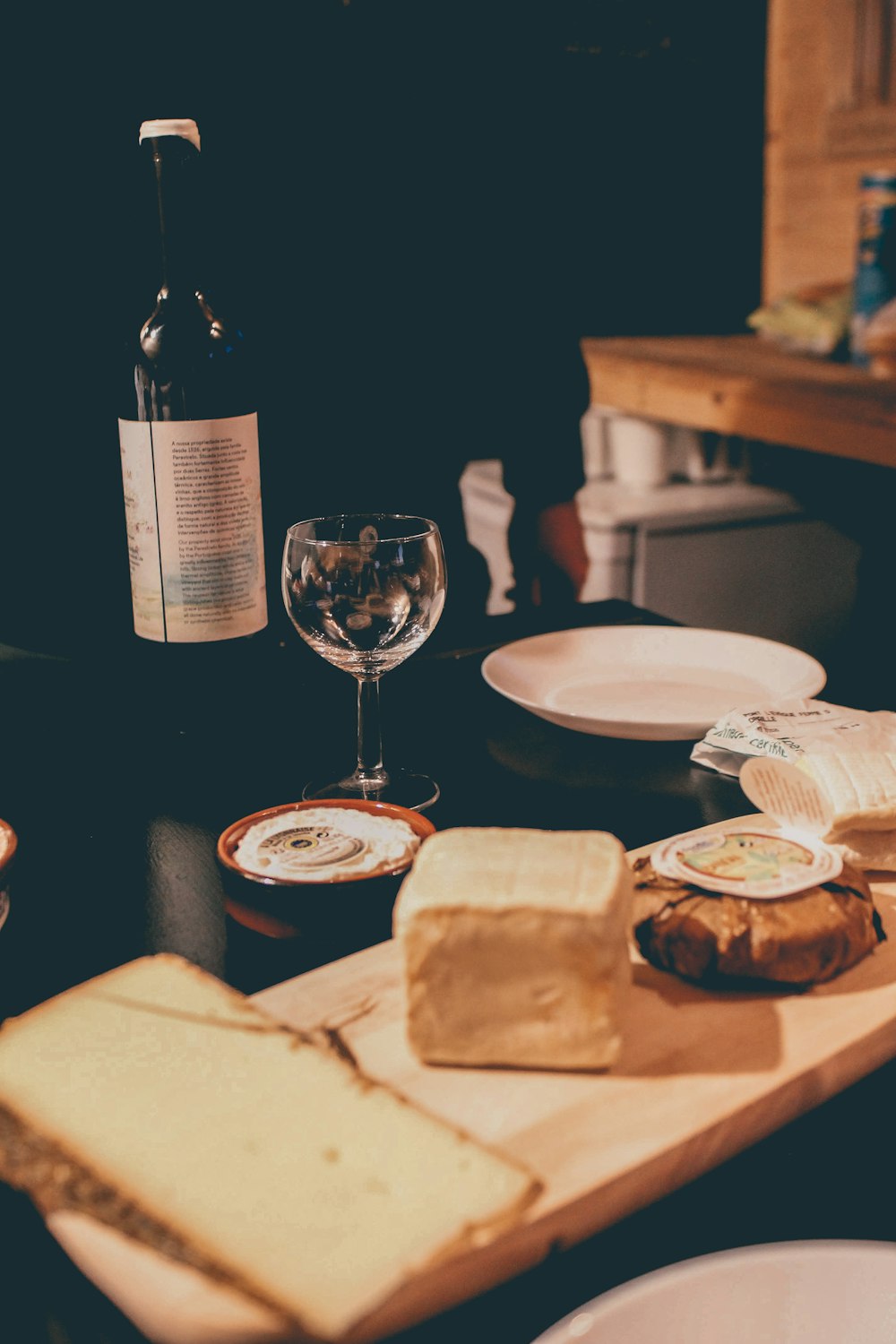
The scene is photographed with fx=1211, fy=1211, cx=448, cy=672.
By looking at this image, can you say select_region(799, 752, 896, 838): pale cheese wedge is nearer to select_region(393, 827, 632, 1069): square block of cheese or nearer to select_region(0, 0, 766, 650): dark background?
select_region(393, 827, 632, 1069): square block of cheese

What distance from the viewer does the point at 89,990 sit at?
58 centimetres

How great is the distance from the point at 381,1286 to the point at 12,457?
1.25 m

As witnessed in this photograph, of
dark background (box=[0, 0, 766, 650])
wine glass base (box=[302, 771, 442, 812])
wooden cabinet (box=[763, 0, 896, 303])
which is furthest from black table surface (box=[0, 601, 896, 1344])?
wooden cabinet (box=[763, 0, 896, 303])

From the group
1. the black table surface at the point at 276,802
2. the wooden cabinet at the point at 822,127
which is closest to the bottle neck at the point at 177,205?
the black table surface at the point at 276,802

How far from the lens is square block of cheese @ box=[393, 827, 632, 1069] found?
0.53 meters

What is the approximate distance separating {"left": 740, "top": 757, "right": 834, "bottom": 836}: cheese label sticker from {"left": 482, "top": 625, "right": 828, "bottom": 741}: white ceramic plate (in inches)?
5.7

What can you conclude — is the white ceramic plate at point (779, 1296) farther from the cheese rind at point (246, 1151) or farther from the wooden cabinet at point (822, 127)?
the wooden cabinet at point (822, 127)

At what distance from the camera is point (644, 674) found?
1125mm

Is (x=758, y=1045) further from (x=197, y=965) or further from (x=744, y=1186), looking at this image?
(x=197, y=965)

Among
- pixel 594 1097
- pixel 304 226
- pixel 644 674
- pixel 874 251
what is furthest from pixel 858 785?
pixel 874 251

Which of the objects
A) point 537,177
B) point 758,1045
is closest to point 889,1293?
point 758,1045

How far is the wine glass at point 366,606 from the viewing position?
82cm

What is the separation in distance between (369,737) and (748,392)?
185 cm

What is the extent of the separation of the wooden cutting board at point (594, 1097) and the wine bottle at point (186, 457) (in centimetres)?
35
